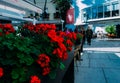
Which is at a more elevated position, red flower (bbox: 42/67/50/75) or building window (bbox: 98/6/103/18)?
building window (bbox: 98/6/103/18)

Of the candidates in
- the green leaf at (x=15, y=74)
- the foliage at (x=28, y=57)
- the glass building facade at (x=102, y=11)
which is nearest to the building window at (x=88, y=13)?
the glass building facade at (x=102, y=11)

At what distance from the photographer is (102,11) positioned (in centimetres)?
4972

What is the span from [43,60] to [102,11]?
1881 inches

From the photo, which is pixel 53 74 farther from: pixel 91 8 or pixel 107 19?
pixel 91 8

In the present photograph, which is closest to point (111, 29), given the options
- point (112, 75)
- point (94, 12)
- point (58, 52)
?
point (94, 12)

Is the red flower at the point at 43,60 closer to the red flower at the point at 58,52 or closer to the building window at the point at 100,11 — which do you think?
the red flower at the point at 58,52

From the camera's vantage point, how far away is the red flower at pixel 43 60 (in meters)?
2.80

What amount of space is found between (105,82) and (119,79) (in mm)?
571

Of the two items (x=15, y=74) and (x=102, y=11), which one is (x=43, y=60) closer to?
(x=15, y=74)

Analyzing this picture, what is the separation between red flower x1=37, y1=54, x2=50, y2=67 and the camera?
2.80m

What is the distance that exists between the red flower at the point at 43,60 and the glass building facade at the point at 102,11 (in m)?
44.3

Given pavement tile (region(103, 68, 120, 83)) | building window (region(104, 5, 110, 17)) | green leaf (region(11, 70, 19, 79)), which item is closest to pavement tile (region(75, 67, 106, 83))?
pavement tile (region(103, 68, 120, 83))

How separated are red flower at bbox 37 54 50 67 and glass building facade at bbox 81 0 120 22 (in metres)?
44.3

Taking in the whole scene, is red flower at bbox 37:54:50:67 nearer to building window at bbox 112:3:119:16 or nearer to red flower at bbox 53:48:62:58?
red flower at bbox 53:48:62:58
